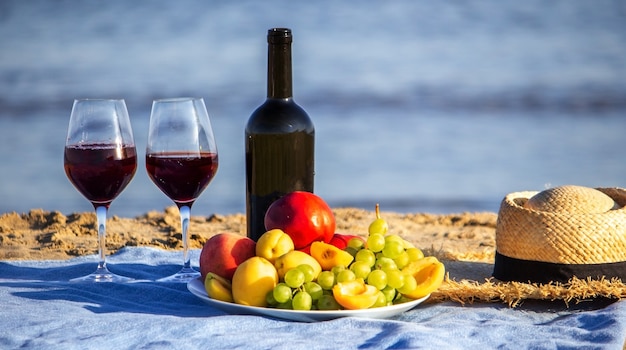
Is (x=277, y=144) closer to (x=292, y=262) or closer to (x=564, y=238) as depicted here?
(x=292, y=262)

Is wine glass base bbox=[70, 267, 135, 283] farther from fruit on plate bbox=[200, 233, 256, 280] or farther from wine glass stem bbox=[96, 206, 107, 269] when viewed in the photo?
fruit on plate bbox=[200, 233, 256, 280]

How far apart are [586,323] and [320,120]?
7088 millimetres

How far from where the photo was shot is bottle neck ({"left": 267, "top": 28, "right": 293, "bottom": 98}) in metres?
2.71

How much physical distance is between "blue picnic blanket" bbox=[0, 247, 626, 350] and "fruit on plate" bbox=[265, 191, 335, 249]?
28 centimetres

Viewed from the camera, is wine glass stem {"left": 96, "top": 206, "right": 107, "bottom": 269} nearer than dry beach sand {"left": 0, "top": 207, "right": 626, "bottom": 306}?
No

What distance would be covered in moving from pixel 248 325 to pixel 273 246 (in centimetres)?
24

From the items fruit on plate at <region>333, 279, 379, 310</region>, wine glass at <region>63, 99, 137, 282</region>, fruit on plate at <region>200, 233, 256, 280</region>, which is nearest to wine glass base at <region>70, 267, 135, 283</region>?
wine glass at <region>63, 99, 137, 282</region>

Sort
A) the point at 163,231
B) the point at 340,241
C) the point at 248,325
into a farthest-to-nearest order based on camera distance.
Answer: the point at 163,231
the point at 340,241
the point at 248,325

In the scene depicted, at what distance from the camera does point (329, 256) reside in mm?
2309

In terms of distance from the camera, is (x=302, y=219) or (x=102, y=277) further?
(x=102, y=277)

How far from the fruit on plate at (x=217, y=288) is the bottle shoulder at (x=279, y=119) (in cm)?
56

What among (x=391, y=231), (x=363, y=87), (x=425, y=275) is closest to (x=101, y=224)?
(x=425, y=275)

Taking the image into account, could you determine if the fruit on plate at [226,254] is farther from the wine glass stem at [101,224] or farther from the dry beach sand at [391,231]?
the dry beach sand at [391,231]

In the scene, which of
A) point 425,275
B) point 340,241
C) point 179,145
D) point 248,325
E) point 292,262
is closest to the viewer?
point 248,325
